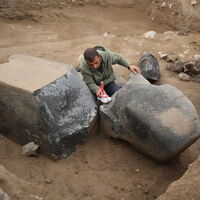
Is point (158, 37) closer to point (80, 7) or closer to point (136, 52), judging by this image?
point (136, 52)

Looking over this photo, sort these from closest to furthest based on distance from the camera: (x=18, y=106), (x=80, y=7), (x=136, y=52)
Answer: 1. (x=18, y=106)
2. (x=136, y=52)
3. (x=80, y=7)

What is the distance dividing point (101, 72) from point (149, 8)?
3779mm

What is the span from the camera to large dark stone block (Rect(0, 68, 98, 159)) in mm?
3902

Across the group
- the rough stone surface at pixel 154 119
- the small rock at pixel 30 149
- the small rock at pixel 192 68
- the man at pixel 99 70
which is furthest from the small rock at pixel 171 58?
the small rock at pixel 30 149

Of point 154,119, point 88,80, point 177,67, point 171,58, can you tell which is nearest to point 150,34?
point 171,58

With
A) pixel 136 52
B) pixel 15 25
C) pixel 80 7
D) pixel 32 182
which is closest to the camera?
pixel 32 182

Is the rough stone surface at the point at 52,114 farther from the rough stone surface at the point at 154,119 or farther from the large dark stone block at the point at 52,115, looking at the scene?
the rough stone surface at the point at 154,119

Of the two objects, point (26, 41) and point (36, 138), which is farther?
point (26, 41)

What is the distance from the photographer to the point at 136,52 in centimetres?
631

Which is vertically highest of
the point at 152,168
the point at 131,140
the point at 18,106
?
the point at 18,106

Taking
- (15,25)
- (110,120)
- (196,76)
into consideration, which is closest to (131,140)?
(110,120)

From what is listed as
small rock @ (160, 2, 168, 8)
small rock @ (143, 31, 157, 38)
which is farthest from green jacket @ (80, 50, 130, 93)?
small rock @ (160, 2, 168, 8)

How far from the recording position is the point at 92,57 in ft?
13.8

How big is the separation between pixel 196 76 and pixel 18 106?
2.72m
